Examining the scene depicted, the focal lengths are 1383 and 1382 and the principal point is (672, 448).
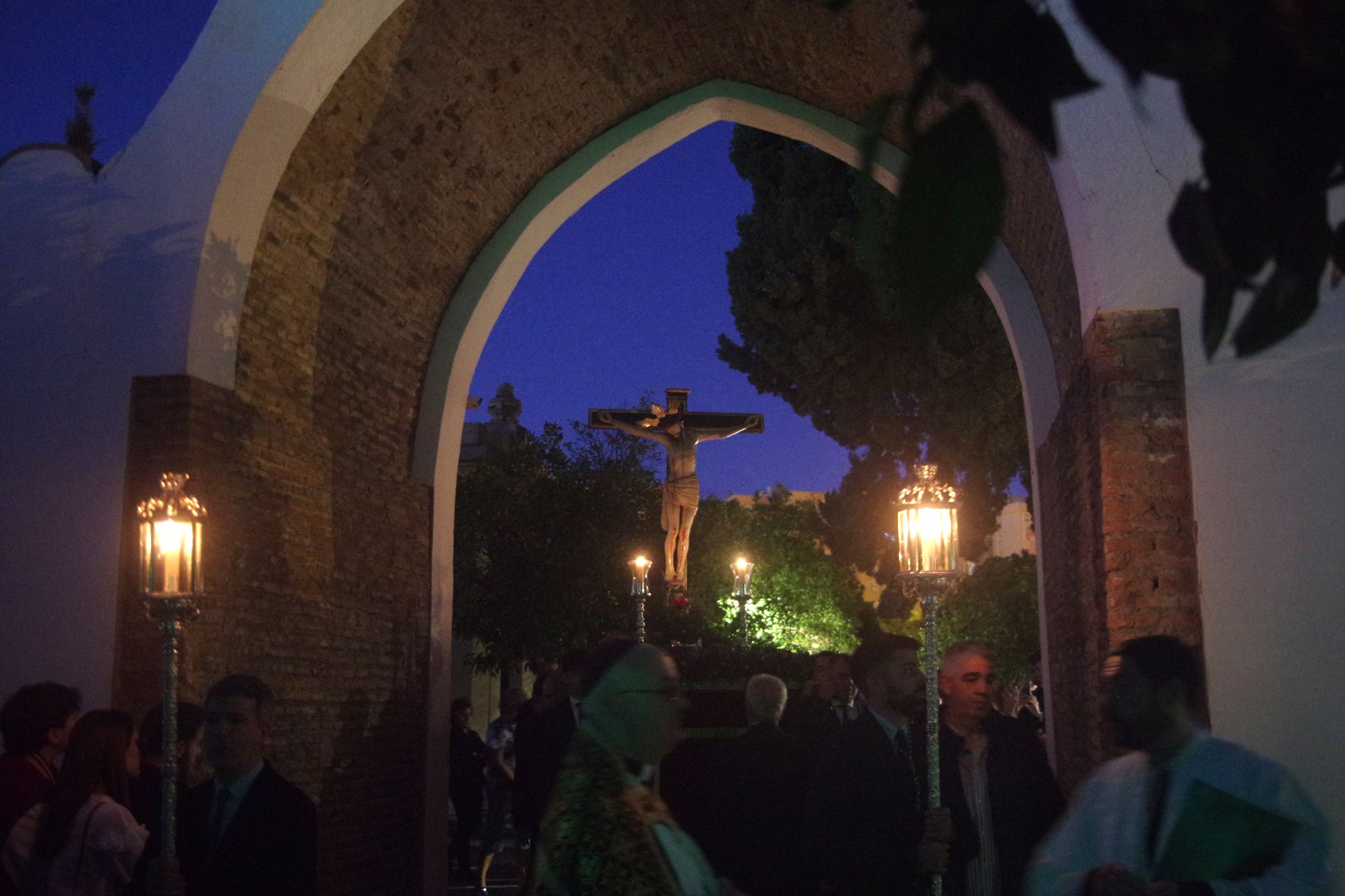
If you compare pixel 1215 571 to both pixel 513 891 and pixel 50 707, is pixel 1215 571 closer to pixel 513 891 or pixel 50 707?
pixel 50 707

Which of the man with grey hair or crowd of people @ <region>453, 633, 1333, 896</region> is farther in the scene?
the man with grey hair

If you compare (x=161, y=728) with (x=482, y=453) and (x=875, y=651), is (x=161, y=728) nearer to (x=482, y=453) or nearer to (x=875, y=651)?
(x=875, y=651)

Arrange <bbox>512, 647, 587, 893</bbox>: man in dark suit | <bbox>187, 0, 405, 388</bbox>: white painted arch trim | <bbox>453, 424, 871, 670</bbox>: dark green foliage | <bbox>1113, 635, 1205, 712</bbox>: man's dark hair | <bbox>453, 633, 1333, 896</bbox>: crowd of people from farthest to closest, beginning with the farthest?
<bbox>453, 424, 871, 670</bbox>: dark green foliage
<bbox>187, 0, 405, 388</bbox>: white painted arch trim
<bbox>512, 647, 587, 893</bbox>: man in dark suit
<bbox>1113, 635, 1205, 712</bbox>: man's dark hair
<bbox>453, 633, 1333, 896</bbox>: crowd of people

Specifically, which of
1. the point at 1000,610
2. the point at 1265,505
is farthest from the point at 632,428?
the point at 1000,610

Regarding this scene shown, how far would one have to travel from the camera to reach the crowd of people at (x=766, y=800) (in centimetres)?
273

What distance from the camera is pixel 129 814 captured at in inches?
169

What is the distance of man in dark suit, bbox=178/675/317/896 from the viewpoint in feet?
12.6


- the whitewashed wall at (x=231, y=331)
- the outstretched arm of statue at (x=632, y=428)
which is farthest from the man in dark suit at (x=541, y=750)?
the outstretched arm of statue at (x=632, y=428)

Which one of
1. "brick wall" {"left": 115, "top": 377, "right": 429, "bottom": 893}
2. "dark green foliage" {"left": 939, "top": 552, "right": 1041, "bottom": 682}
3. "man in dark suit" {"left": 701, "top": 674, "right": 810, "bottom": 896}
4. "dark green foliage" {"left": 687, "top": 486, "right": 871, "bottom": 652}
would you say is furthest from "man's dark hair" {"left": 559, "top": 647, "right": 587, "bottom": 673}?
"dark green foliage" {"left": 939, "top": 552, "right": 1041, "bottom": 682}

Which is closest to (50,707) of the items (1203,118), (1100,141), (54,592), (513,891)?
(54,592)

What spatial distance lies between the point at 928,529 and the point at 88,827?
3.22 meters

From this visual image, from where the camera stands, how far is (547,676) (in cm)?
883

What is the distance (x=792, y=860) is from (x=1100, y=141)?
343 centimetres

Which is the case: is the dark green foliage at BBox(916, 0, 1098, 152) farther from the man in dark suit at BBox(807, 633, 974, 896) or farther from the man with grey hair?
the man with grey hair
